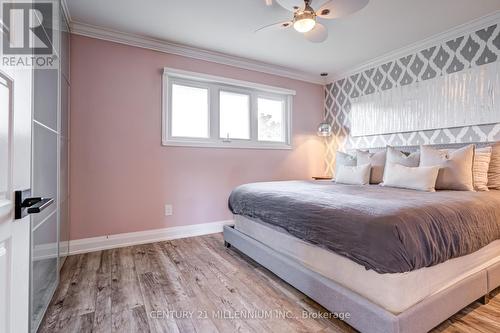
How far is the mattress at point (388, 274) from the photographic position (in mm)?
1312

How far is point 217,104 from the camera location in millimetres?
3646

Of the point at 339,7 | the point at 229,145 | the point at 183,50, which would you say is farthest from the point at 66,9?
the point at 339,7

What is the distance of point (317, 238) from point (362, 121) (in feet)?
9.59

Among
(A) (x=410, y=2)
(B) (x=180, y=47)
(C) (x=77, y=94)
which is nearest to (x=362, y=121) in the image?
(A) (x=410, y=2)

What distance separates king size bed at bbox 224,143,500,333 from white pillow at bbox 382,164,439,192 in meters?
0.42

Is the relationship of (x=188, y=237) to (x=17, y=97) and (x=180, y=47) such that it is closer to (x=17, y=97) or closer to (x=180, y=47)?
(x=180, y=47)

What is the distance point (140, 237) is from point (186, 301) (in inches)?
59.9

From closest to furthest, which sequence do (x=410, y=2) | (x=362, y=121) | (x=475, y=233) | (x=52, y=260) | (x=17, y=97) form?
(x=17, y=97) < (x=475, y=233) < (x=52, y=260) < (x=410, y=2) < (x=362, y=121)

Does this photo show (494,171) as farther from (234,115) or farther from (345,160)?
(234,115)

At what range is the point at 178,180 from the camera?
10.9ft

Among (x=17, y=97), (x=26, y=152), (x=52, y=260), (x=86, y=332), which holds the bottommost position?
(x=86, y=332)

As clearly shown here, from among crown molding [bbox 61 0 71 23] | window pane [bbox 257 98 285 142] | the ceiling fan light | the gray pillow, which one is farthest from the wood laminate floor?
crown molding [bbox 61 0 71 23]

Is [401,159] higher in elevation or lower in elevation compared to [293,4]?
lower

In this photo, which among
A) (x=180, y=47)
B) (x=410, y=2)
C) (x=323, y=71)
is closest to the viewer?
(x=410, y=2)
